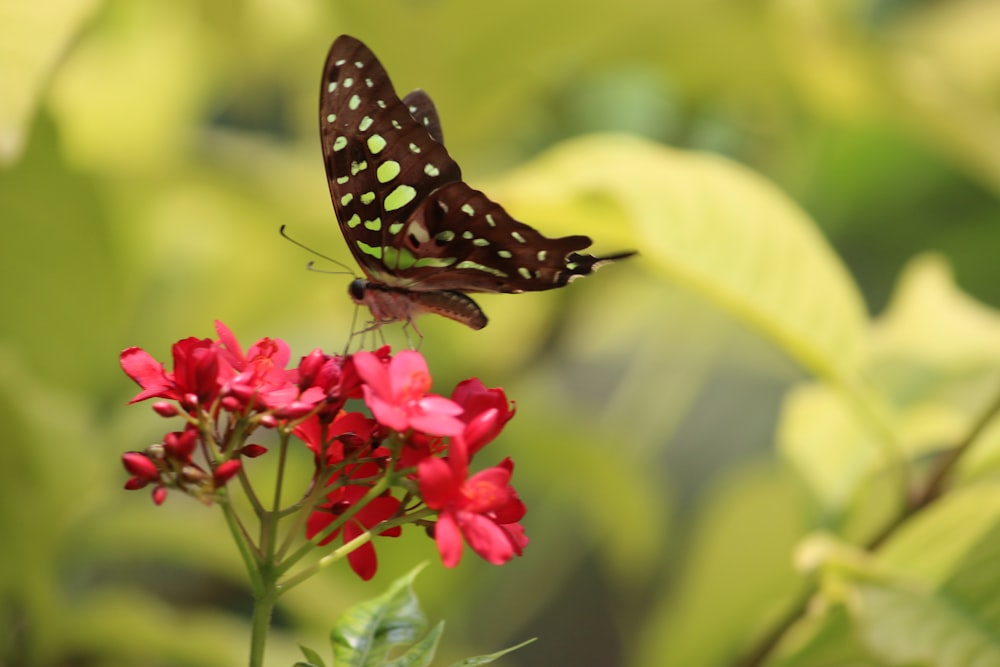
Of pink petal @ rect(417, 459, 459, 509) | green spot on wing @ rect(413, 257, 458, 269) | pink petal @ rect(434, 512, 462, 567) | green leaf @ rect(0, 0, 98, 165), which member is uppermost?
green leaf @ rect(0, 0, 98, 165)

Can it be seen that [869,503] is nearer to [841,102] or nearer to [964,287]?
[841,102]

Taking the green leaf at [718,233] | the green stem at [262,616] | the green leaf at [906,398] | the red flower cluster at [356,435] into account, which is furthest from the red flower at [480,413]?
the green leaf at [906,398]

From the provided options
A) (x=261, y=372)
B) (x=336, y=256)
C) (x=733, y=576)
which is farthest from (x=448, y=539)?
(x=733, y=576)

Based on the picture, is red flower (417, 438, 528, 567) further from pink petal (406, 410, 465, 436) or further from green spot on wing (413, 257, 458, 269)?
green spot on wing (413, 257, 458, 269)

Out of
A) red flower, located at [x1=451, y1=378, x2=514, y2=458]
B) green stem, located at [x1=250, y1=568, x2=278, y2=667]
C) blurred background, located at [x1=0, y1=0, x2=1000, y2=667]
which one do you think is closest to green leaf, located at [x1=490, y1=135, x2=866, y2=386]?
blurred background, located at [x1=0, y1=0, x2=1000, y2=667]

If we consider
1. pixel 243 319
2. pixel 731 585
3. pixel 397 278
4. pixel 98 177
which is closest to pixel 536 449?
pixel 731 585

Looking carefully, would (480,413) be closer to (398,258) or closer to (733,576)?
(398,258)

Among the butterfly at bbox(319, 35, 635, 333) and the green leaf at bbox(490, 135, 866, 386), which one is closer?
the butterfly at bbox(319, 35, 635, 333)
